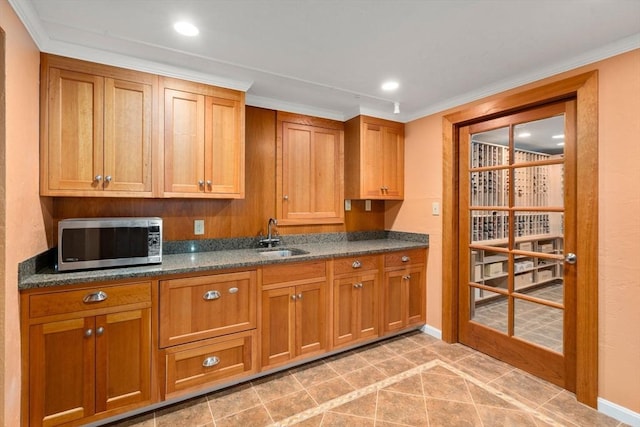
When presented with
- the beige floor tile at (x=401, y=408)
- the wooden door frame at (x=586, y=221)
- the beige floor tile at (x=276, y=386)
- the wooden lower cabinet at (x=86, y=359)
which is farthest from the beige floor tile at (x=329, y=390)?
the wooden door frame at (x=586, y=221)

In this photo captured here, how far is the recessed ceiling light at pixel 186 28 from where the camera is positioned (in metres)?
1.67

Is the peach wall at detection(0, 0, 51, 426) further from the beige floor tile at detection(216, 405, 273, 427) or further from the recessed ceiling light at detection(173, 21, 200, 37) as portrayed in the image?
the beige floor tile at detection(216, 405, 273, 427)

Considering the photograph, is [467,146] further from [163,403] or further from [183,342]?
[163,403]

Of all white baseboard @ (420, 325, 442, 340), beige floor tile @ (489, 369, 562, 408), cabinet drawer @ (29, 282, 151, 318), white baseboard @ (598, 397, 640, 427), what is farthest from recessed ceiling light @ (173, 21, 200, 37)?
white baseboard @ (598, 397, 640, 427)

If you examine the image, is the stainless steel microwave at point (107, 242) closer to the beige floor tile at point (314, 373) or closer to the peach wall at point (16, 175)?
the peach wall at point (16, 175)

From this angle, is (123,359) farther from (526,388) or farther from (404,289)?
(526,388)

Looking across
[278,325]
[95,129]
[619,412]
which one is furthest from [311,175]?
[619,412]

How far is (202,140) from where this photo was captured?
7.43ft

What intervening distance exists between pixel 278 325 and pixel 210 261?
2.37 ft

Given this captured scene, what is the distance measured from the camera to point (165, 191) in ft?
7.05

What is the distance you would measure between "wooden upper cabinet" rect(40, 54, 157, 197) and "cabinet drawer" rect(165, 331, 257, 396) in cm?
111

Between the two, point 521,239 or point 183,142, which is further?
point 521,239

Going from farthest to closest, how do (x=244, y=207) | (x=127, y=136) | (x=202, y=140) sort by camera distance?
(x=244, y=207) → (x=202, y=140) → (x=127, y=136)

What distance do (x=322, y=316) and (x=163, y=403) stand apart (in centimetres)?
124
